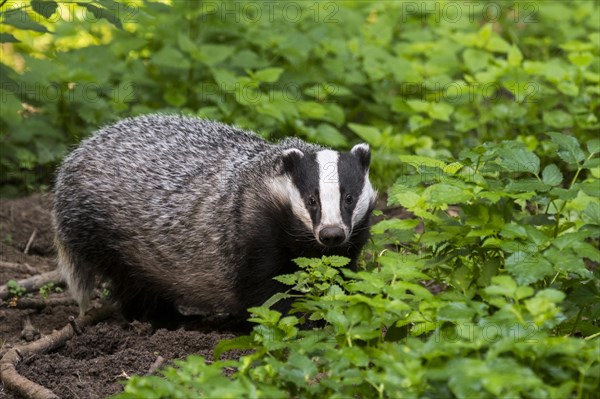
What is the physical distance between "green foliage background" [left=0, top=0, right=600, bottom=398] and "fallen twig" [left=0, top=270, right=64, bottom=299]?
5.29 ft

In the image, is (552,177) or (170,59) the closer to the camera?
(552,177)

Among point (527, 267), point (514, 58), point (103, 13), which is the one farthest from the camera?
point (514, 58)

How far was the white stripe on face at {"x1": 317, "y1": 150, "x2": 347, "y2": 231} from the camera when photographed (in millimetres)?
6336

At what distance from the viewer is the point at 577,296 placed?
5.54 m

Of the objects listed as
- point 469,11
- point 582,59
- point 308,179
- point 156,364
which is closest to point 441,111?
point 582,59

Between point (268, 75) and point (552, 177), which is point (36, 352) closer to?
point (552, 177)

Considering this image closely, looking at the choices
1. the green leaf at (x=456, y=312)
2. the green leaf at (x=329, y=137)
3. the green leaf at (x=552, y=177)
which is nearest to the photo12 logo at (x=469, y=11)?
the green leaf at (x=329, y=137)

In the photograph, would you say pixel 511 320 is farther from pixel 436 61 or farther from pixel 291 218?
pixel 436 61

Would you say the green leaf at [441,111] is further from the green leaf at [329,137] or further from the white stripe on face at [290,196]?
the white stripe on face at [290,196]

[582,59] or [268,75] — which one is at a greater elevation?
[582,59]

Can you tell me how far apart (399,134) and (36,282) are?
13.0 ft

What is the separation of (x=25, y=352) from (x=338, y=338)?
225cm

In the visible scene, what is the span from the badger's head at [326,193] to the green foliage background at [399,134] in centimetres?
26

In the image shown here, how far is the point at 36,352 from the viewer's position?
6.39 metres
